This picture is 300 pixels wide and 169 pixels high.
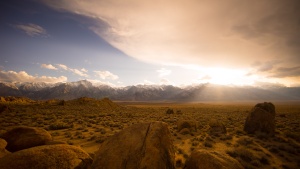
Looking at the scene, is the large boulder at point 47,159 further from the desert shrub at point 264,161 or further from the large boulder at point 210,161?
the desert shrub at point 264,161

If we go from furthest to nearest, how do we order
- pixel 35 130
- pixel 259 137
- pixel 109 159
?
1. pixel 259 137
2. pixel 35 130
3. pixel 109 159

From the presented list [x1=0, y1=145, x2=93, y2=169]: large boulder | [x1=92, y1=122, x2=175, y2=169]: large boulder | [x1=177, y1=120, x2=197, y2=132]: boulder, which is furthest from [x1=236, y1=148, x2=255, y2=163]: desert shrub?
[x1=0, y1=145, x2=93, y2=169]: large boulder

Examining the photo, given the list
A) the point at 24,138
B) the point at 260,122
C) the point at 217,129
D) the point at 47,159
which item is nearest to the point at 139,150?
the point at 47,159

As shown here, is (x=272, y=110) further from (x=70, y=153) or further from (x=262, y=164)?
(x=70, y=153)

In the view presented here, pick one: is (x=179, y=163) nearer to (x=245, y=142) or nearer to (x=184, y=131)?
(x=245, y=142)

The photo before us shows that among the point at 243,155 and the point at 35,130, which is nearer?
the point at 35,130

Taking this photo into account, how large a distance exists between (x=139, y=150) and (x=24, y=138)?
665 centimetres

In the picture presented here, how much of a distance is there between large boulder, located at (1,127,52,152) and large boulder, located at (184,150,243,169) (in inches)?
302

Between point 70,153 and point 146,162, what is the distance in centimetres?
286

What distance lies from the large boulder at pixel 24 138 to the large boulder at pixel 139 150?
441cm

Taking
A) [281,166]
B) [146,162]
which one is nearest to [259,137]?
[281,166]

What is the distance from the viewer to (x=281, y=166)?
11.2 metres

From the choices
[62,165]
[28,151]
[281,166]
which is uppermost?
[28,151]

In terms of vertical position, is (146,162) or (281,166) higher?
(146,162)
